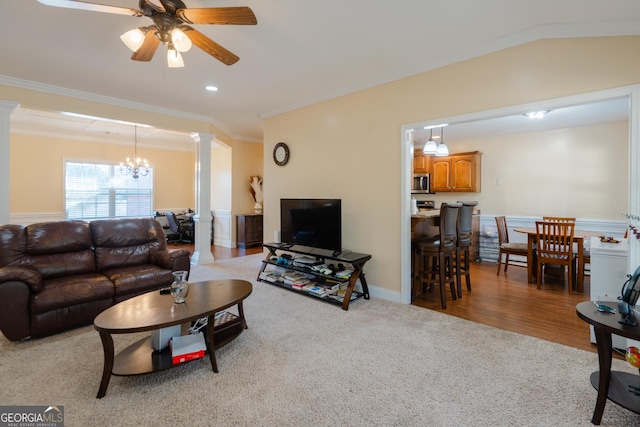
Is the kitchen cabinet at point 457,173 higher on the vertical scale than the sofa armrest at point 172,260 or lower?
higher

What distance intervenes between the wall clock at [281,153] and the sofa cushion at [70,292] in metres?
2.92

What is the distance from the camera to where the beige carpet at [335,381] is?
171 cm

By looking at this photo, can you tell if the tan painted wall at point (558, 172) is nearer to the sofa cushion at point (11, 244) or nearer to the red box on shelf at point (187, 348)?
the red box on shelf at point (187, 348)

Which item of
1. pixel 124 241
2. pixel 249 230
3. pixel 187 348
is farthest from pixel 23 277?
pixel 249 230

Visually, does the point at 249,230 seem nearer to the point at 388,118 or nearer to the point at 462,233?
the point at 388,118

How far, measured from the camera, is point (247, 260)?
5.79 m

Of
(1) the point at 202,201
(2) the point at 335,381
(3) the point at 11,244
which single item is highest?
(1) the point at 202,201

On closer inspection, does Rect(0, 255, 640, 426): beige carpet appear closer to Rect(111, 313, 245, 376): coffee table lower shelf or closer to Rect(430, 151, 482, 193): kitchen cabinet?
Rect(111, 313, 245, 376): coffee table lower shelf

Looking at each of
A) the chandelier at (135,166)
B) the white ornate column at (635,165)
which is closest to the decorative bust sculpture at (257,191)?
the chandelier at (135,166)

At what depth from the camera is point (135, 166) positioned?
7277mm

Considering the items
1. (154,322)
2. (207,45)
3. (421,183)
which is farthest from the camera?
(421,183)

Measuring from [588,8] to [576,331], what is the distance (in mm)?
2757

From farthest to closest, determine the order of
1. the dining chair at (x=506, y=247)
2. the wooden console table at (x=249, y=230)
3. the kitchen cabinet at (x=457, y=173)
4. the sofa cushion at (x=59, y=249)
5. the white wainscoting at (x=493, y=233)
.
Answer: the wooden console table at (x=249, y=230)
the kitchen cabinet at (x=457, y=173)
the white wainscoting at (x=493, y=233)
the dining chair at (x=506, y=247)
the sofa cushion at (x=59, y=249)

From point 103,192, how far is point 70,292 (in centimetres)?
Result: 580
